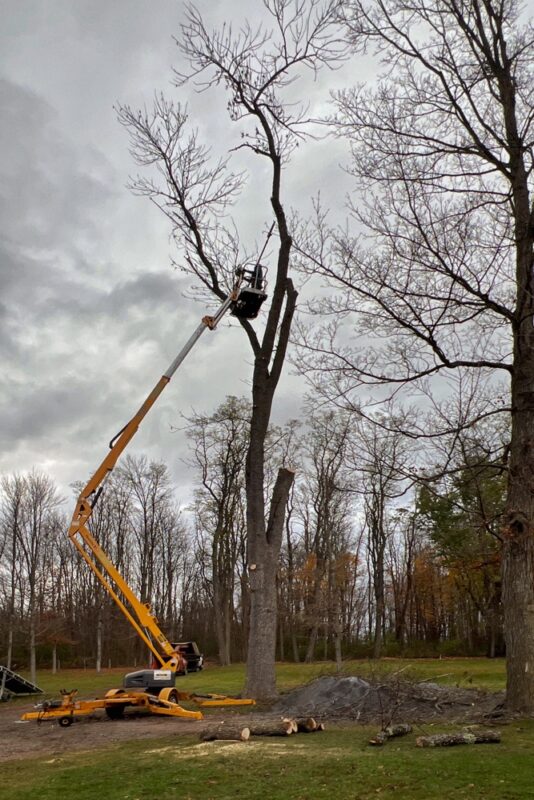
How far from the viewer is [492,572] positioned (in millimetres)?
30906

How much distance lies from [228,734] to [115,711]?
4.29 metres

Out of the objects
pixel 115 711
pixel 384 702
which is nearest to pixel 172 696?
pixel 115 711

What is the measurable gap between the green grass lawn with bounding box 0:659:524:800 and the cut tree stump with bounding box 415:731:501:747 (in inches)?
4.5

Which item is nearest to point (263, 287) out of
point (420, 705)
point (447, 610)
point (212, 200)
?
point (212, 200)

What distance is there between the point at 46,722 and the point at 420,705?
669 centimetres

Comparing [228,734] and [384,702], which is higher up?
[228,734]

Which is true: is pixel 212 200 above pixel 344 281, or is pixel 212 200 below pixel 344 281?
above

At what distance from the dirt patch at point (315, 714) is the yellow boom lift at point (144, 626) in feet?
0.85

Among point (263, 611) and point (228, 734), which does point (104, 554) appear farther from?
point (228, 734)

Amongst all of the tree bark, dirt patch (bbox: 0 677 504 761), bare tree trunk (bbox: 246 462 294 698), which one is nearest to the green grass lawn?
the tree bark

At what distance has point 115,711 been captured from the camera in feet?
39.9

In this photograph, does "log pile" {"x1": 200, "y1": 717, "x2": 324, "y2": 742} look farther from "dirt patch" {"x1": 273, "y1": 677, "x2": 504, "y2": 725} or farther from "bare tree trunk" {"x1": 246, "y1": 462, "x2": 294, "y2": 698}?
"bare tree trunk" {"x1": 246, "y1": 462, "x2": 294, "y2": 698}

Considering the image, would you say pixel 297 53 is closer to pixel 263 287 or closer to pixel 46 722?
pixel 263 287

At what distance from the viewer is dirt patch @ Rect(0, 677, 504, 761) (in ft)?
31.3
